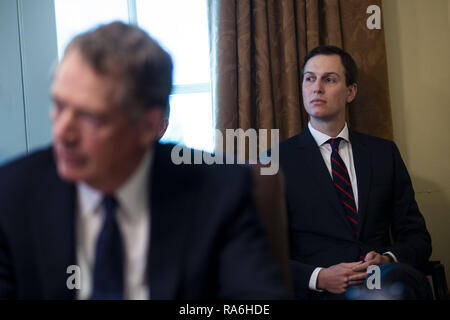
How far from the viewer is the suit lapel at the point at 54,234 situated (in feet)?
1.69

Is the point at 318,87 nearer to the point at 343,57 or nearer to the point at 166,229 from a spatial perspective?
the point at 343,57

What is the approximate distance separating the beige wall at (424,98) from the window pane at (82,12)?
1196 mm

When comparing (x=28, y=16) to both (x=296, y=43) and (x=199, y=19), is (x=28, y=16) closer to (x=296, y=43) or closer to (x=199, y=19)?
(x=199, y=19)

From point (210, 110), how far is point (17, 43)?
85 centimetres

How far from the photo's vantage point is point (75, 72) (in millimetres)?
466

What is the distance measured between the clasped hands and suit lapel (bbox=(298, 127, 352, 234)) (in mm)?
115

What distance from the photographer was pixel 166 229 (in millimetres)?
532

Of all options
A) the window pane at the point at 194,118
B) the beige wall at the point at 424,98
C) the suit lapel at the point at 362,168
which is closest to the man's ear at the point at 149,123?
the suit lapel at the point at 362,168

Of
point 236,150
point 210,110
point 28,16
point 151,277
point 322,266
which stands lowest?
point 322,266

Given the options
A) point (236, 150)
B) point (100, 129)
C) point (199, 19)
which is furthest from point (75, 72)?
point (199, 19)

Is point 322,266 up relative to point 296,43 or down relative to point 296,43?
down

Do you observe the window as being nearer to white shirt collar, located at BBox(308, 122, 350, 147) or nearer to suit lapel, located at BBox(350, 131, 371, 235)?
white shirt collar, located at BBox(308, 122, 350, 147)

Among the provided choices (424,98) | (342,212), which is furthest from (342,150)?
(424,98)

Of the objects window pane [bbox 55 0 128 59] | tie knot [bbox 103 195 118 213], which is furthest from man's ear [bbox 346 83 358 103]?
tie knot [bbox 103 195 118 213]
